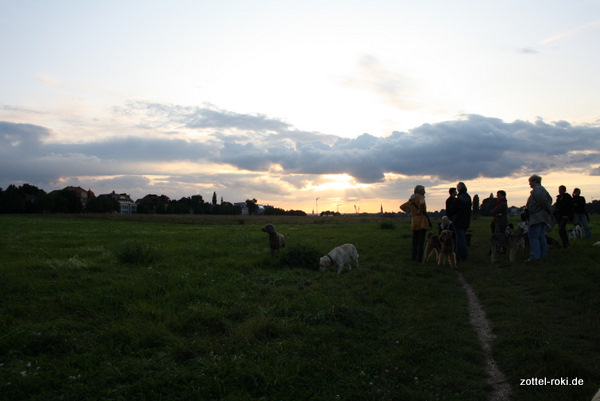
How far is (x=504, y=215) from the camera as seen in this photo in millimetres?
14438

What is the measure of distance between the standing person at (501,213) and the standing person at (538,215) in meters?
2.38

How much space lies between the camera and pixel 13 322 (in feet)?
18.6

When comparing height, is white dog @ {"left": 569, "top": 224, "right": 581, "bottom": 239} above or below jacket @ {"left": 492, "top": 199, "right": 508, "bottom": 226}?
below

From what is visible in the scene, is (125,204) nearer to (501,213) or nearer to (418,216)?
(418,216)

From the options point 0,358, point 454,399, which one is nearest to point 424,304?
point 454,399

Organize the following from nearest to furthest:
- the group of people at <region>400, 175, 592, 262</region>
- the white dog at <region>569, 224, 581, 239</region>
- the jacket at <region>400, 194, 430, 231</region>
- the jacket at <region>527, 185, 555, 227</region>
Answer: the jacket at <region>527, 185, 555, 227</region> < the group of people at <region>400, 175, 592, 262</region> < the jacket at <region>400, 194, 430, 231</region> < the white dog at <region>569, 224, 581, 239</region>

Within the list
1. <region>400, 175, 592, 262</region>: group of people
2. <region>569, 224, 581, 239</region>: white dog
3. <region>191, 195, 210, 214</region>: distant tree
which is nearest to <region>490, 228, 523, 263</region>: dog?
<region>400, 175, 592, 262</region>: group of people

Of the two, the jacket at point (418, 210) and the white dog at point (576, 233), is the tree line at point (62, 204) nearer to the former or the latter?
the white dog at point (576, 233)

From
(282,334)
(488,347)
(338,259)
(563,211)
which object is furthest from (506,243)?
(282,334)

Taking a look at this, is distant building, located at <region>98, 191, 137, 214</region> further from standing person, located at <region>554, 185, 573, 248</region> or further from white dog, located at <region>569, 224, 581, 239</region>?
standing person, located at <region>554, 185, 573, 248</region>

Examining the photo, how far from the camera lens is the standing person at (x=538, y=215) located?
11.3m

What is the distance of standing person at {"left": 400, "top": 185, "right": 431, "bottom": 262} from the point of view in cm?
1238

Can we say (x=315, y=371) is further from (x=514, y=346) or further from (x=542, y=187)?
(x=542, y=187)

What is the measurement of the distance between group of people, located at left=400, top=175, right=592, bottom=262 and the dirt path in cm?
418
